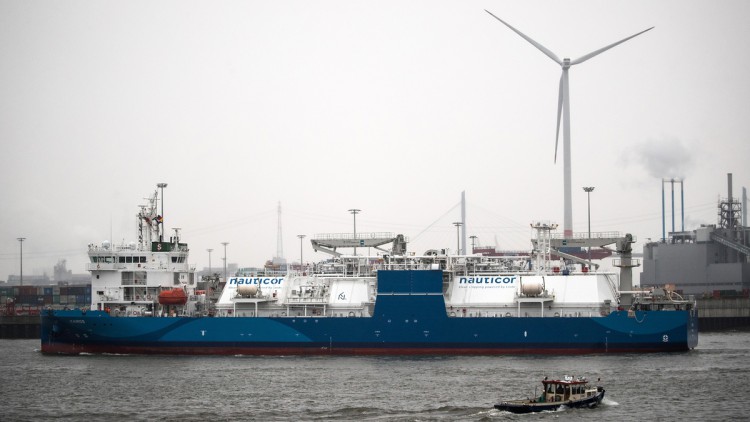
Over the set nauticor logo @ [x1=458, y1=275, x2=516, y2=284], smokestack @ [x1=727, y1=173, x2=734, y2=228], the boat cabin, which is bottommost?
the boat cabin

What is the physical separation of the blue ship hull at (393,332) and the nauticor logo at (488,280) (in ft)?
9.60

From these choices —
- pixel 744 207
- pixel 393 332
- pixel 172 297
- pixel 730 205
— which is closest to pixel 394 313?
pixel 393 332

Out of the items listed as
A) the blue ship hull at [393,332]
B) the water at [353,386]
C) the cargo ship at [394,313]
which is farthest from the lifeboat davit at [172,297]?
the water at [353,386]

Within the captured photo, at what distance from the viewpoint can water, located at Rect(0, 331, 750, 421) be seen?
40.9 m

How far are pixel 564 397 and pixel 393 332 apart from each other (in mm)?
21407

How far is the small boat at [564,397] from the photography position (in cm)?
4072

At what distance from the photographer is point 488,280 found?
6406 cm

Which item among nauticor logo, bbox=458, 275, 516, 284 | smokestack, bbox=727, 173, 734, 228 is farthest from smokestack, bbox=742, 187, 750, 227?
nauticor logo, bbox=458, 275, 516, 284

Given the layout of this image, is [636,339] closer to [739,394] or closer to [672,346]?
[672,346]

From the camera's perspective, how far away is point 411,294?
61875mm

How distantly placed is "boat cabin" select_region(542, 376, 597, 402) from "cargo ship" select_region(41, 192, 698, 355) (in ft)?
61.7

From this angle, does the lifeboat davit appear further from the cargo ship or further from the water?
the water

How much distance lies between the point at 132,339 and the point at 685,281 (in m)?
69.9

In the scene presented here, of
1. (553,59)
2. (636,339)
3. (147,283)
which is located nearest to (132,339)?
(147,283)
